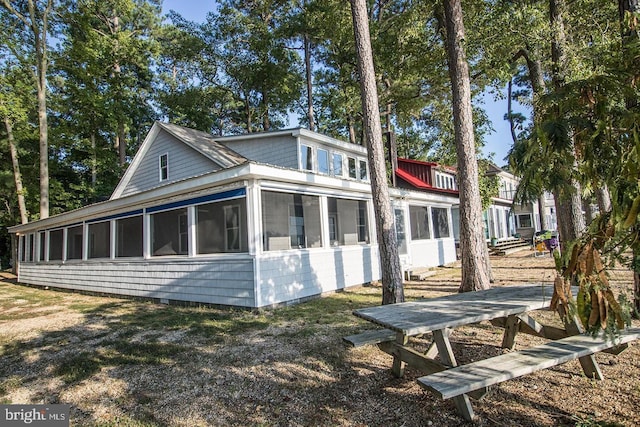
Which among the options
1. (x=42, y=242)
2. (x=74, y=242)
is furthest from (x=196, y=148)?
(x=42, y=242)

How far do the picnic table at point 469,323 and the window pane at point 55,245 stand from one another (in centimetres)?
1538

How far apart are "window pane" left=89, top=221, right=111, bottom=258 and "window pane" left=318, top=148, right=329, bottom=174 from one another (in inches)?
294

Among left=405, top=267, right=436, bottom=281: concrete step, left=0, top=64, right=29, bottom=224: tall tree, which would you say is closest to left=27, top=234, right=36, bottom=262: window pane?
left=0, top=64, right=29, bottom=224: tall tree

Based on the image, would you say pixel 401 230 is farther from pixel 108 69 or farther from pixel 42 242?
pixel 108 69

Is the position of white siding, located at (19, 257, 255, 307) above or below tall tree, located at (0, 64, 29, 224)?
below

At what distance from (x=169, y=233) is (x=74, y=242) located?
6.64 metres

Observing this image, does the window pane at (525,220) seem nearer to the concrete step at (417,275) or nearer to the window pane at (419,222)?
the window pane at (419,222)

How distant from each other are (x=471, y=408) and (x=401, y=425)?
57 centimetres

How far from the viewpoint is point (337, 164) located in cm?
1396

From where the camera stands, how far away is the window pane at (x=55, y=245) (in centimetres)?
1441

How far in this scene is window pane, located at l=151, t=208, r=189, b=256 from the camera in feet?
29.7

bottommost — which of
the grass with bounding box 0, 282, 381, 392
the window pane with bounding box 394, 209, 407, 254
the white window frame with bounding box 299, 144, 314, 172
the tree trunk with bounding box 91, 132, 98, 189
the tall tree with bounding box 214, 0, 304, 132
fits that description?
the grass with bounding box 0, 282, 381, 392

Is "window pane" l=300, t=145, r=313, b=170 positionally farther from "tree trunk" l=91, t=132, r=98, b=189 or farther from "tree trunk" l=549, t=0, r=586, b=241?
"tree trunk" l=91, t=132, r=98, b=189

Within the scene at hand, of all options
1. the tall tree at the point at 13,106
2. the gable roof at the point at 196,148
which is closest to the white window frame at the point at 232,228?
the gable roof at the point at 196,148
